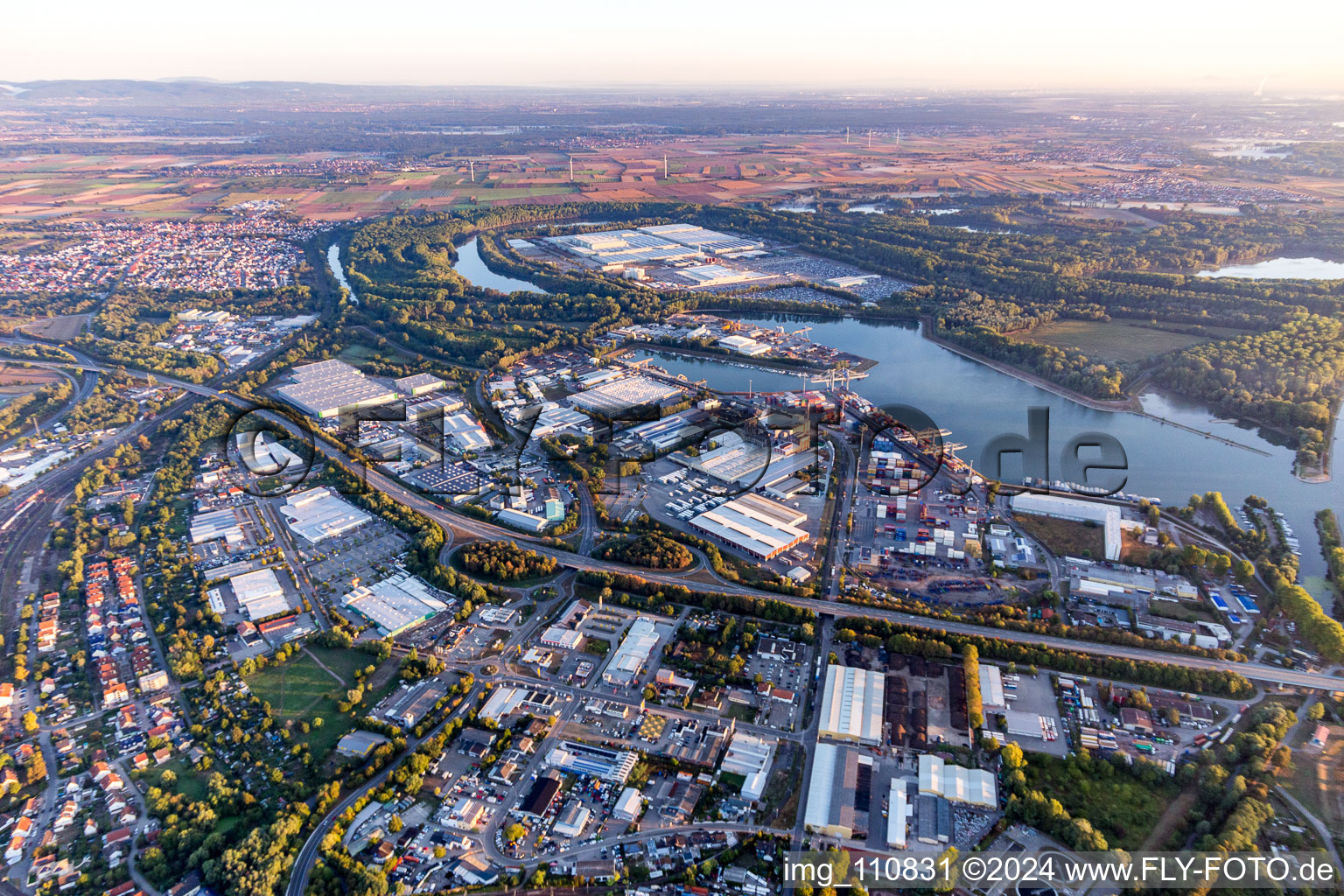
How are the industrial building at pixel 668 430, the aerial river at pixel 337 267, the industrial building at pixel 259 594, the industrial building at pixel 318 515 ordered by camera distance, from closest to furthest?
the industrial building at pixel 259 594 → the industrial building at pixel 318 515 → the industrial building at pixel 668 430 → the aerial river at pixel 337 267

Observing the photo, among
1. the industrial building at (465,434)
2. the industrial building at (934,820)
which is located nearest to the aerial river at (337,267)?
the industrial building at (465,434)

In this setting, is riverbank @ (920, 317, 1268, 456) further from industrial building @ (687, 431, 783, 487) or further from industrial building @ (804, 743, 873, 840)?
industrial building @ (804, 743, 873, 840)

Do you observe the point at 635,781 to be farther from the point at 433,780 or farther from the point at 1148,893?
the point at 1148,893

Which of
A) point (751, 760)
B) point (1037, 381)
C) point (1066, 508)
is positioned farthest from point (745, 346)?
point (751, 760)

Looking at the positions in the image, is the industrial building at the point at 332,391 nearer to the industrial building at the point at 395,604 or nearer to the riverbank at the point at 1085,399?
the industrial building at the point at 395,604

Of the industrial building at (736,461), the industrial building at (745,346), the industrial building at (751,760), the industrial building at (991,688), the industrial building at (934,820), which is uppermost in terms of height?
the industrial building at (745,346)
